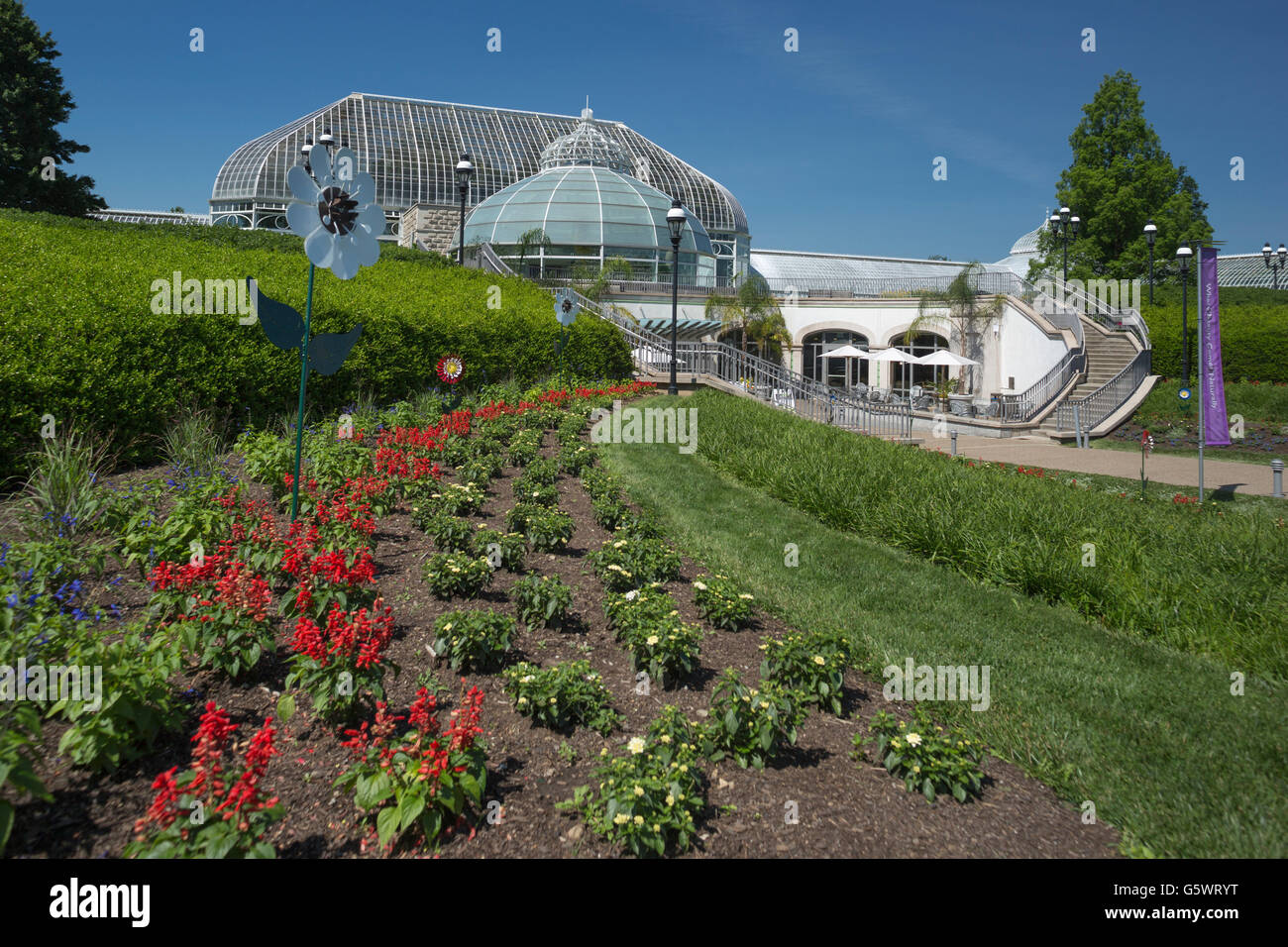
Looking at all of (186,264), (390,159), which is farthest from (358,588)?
(390,159)

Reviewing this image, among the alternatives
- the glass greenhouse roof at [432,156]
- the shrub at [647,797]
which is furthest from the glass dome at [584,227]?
the shrub at [647,797]

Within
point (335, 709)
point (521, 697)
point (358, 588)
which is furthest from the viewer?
point (358, 588)

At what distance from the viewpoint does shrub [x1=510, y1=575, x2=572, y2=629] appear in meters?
5.39

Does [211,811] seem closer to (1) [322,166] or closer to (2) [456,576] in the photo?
(2) [456,576]

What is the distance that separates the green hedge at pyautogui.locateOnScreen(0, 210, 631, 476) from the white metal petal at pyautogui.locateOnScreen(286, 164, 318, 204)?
305cm

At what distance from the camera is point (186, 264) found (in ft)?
34.7

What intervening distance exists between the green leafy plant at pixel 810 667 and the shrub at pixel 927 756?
425mm

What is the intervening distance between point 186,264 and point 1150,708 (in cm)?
1173

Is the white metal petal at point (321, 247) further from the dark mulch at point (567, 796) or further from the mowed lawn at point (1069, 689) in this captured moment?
the mowed lawn at point (1069, 689)

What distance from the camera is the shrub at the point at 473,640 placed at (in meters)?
4.59

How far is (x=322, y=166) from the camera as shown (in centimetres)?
588

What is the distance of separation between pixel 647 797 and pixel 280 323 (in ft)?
15.2
